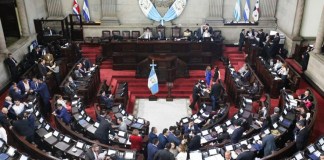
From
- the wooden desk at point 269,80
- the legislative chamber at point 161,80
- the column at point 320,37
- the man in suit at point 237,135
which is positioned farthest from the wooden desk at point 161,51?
the man in suit at point 237,135

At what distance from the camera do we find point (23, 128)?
380 inches

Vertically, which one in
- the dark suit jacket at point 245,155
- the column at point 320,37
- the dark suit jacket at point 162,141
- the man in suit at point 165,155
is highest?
the column at point 320,37

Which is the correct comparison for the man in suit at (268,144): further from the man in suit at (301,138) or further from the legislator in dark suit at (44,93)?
the legislator in dark suit at (44,93)

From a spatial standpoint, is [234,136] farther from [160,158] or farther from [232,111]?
[232,111]

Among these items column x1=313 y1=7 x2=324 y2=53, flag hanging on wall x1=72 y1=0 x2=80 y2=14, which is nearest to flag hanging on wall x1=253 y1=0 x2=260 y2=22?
column x1=313 y1=7 x2=324 y2=53

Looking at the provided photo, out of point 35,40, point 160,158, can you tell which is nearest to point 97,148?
point 160,158

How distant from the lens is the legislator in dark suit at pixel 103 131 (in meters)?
9.80

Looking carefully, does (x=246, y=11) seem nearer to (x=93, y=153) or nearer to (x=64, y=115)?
(x=64, y=115)

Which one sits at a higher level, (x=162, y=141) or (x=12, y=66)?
(x=12, y=66)

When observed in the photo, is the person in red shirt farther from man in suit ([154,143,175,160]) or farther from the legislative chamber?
man in suit ([154,143,175,160])

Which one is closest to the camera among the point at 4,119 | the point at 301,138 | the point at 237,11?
the point at 301,138

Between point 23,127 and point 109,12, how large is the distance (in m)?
11.0

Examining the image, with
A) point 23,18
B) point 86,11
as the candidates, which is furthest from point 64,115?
point 86,11

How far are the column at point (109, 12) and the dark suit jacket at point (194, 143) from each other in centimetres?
1146
